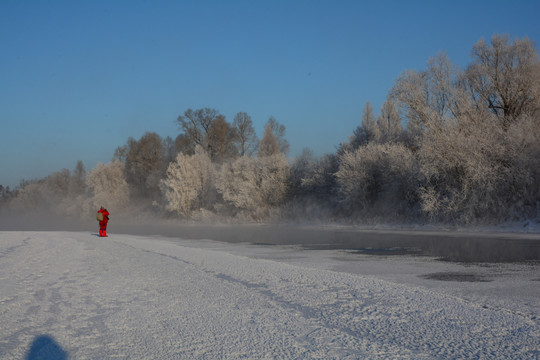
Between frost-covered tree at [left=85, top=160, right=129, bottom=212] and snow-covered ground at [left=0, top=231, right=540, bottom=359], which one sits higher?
frost-covered tree at [left=85, top=160, right=129, bottom=212]

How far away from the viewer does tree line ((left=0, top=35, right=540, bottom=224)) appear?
28.1m

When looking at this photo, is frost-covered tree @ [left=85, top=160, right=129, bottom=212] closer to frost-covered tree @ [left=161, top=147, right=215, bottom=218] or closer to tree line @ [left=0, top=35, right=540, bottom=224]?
tree line @ [left=0, top=35, right=540, bottom=224]

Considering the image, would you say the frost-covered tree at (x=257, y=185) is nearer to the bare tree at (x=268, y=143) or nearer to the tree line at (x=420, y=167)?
the tree line at (x=420, y=167)

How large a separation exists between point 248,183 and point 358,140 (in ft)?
45.5

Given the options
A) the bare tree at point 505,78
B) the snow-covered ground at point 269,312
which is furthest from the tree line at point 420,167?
the snow-covered ground at point 269,312

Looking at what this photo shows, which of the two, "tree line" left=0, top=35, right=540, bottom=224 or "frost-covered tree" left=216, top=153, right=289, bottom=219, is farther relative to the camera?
"frost-covered tree" left=216, top=153, right=289, bottom=219

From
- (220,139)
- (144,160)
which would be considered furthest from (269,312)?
(144,160)

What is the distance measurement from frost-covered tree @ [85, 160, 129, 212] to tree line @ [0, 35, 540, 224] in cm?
1010

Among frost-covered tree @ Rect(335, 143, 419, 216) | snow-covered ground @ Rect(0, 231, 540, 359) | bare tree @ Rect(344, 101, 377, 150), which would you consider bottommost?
snow-covered ground @ Rect(0, 231, 540, 359)

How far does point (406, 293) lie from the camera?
7402mm

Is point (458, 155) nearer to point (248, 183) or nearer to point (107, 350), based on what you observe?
point (248, 183)

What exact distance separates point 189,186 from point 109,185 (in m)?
21.5

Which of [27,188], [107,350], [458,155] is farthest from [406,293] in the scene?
[27,188]

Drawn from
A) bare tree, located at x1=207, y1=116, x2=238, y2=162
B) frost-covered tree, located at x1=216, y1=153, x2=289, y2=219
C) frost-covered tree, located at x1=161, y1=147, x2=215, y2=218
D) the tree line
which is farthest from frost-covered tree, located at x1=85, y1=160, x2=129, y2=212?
frost-covered tree, located at x1=216, y1=153, x2=289, y2=219
